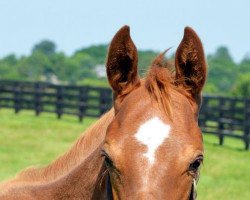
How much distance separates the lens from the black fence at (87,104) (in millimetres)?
21078

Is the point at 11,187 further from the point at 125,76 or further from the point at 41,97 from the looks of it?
the point at 41,97

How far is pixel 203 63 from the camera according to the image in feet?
11.0

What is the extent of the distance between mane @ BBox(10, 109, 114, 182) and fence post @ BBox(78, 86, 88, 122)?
20.1 meters

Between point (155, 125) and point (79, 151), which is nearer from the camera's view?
point (155, 125)

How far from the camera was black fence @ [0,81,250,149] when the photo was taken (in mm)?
21078

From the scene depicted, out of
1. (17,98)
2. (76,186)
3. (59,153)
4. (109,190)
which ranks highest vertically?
(109,190)

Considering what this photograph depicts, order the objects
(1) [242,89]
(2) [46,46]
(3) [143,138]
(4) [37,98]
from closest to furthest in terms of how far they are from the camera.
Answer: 1. (3) [143,138]
2. (4) [37,98]
3. (1) [242,89]
4. (2) [46,46]

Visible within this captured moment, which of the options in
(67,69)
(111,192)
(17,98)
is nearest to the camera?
(111,192)

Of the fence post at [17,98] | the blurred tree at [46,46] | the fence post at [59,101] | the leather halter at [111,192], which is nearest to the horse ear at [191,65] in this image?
the leather halter at [111,192]

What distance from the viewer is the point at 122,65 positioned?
11.3 feet

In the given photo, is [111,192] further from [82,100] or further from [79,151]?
[82,100]

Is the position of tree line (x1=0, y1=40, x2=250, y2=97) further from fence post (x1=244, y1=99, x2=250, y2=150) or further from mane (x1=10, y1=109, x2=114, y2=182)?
mane (x1=10, y1=109, x2=114, y2=182)

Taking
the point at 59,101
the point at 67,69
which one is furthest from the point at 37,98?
the point at 67,69

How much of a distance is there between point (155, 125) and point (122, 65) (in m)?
0.49
